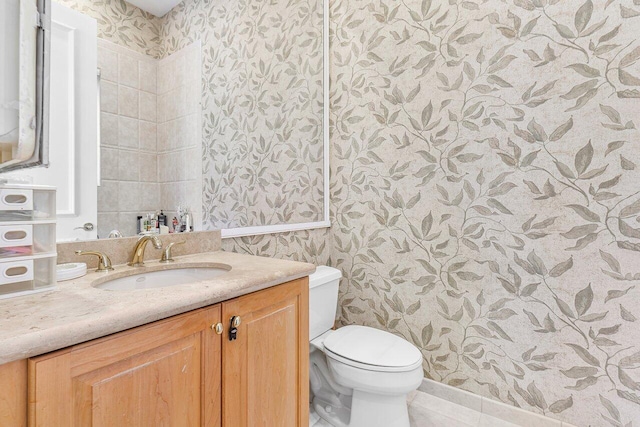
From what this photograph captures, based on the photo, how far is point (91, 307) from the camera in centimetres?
65

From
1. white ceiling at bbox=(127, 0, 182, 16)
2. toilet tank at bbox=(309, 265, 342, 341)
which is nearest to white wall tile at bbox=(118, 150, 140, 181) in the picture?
white ceiling at bbox=(127, 0, 182, 16)

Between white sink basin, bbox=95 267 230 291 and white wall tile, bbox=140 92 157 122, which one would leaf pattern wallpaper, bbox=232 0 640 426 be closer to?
white sink basin, bbox=95 267 230 291

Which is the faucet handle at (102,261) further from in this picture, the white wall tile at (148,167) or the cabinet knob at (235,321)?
the cabinet knob at (235,321)

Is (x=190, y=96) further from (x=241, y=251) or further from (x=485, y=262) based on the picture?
(x=485, y=262)

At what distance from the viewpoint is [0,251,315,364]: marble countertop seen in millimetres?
527

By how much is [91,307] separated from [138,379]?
0.18m

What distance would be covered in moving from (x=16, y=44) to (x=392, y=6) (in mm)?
1835

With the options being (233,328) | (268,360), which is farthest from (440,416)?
(233,328)

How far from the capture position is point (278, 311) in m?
1.01

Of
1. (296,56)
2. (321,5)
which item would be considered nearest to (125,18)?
(296,56)

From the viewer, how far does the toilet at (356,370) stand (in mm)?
1306

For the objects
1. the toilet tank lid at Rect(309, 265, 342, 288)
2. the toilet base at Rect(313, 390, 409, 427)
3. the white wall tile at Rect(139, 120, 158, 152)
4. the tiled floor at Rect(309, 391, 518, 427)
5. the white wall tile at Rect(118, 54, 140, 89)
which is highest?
the white wall tile at Rect(118, 54, 140, 89)

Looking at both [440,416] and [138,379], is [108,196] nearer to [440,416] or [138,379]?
[138,379]

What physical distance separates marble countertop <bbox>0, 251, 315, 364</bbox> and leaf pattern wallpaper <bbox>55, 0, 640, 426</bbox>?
2.06 feet
